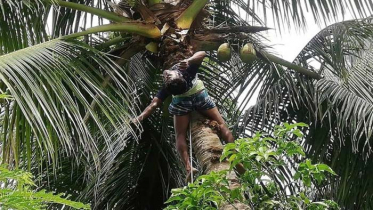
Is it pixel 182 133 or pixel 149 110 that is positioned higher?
pixel 149 110

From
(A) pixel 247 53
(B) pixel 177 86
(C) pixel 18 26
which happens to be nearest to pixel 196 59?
(B) pixel 177 86

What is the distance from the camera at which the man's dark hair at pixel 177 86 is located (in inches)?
176

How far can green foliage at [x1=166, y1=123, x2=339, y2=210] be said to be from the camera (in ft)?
10.8

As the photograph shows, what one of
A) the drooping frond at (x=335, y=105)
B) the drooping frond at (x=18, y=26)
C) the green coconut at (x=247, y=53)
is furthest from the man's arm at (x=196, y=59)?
the drooping frond at (x=18, y=26)

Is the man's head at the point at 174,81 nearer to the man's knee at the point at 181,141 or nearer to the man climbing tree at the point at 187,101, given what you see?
the man climbing tree at the point at 187,101

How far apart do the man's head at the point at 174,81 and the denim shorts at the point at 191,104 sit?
0.33 feet

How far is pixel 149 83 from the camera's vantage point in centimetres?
615

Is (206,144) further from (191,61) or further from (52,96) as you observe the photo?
(52,96)

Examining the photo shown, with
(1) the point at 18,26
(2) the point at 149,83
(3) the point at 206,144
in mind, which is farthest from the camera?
(2) the point at 149,83

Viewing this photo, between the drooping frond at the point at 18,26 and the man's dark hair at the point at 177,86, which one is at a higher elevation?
the drooping frond at the point at 18,26

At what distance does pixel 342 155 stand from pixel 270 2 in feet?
4.23

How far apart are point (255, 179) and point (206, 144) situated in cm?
84

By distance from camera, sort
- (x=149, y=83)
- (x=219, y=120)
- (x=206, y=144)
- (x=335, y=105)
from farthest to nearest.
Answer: (x=149, y=83) → (x=335, y=105) → (x=219, y=120) → (x=206, y=144)

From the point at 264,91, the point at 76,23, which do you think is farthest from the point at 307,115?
the point at 76,23
